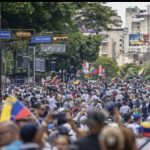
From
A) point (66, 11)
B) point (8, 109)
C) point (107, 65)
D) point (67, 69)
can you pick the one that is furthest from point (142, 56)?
point (8, 109)

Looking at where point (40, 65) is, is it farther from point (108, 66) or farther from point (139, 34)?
point (139, 34)

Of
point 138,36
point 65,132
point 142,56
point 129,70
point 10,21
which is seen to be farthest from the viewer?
point 142,56

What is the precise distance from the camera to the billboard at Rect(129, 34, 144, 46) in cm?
16600

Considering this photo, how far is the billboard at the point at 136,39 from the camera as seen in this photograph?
16600 cm

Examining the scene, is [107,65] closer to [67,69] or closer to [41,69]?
[67,69]

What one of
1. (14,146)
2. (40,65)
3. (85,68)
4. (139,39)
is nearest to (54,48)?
(40,65)

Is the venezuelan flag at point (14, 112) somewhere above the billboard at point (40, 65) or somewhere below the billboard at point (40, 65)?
above

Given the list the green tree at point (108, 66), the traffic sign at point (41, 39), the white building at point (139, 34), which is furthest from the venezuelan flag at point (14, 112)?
the white building at point (139, 34)

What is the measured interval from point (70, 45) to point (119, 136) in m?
64.9

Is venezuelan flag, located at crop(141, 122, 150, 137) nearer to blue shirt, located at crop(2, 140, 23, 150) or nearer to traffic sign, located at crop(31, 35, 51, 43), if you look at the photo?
blue shirt, located at crop(2, 140, 23, 150)

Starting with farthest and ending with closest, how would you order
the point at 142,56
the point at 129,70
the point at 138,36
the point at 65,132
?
the point at 142,56 → the point at 138,36 → the point at 129,70 → the point at 65,132

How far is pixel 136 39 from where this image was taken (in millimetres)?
170125

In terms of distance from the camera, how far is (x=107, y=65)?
122 meters

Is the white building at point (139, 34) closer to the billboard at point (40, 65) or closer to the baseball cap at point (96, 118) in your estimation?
the billboard at point (40, 65)
